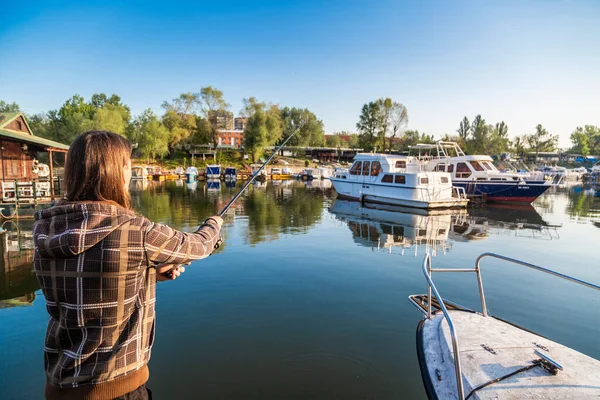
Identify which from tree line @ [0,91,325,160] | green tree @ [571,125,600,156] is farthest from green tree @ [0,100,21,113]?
green tree @ [571,125,600,156]

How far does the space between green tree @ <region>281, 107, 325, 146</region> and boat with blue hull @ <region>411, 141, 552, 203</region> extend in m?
62.4

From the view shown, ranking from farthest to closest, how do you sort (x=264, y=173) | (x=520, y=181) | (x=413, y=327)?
1. (x=264, y=173)
2. (x=520, y=181)
3. (x=413, y=327)

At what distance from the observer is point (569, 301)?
788 cm

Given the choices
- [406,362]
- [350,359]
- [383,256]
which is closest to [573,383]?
[406,362]

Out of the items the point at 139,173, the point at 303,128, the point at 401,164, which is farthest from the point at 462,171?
the point at 303,128

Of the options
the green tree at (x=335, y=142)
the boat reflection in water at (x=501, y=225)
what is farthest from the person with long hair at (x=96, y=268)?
the green tree at (x=335, y=142)

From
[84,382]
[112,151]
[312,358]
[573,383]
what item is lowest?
[312,358]

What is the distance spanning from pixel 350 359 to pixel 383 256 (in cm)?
651

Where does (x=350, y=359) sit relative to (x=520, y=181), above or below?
below

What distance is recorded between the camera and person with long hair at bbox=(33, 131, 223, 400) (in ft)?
5.33

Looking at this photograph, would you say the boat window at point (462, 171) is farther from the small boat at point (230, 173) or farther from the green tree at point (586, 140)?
the green tree at point (586, 140)

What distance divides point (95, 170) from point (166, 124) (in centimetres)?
7965

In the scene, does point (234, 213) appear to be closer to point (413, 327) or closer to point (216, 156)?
point (413, 327)

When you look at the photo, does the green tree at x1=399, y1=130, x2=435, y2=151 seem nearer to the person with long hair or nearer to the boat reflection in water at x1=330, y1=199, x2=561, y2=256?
the boat reflection in water at x1=330, y1=199, x2=561, y2=256
